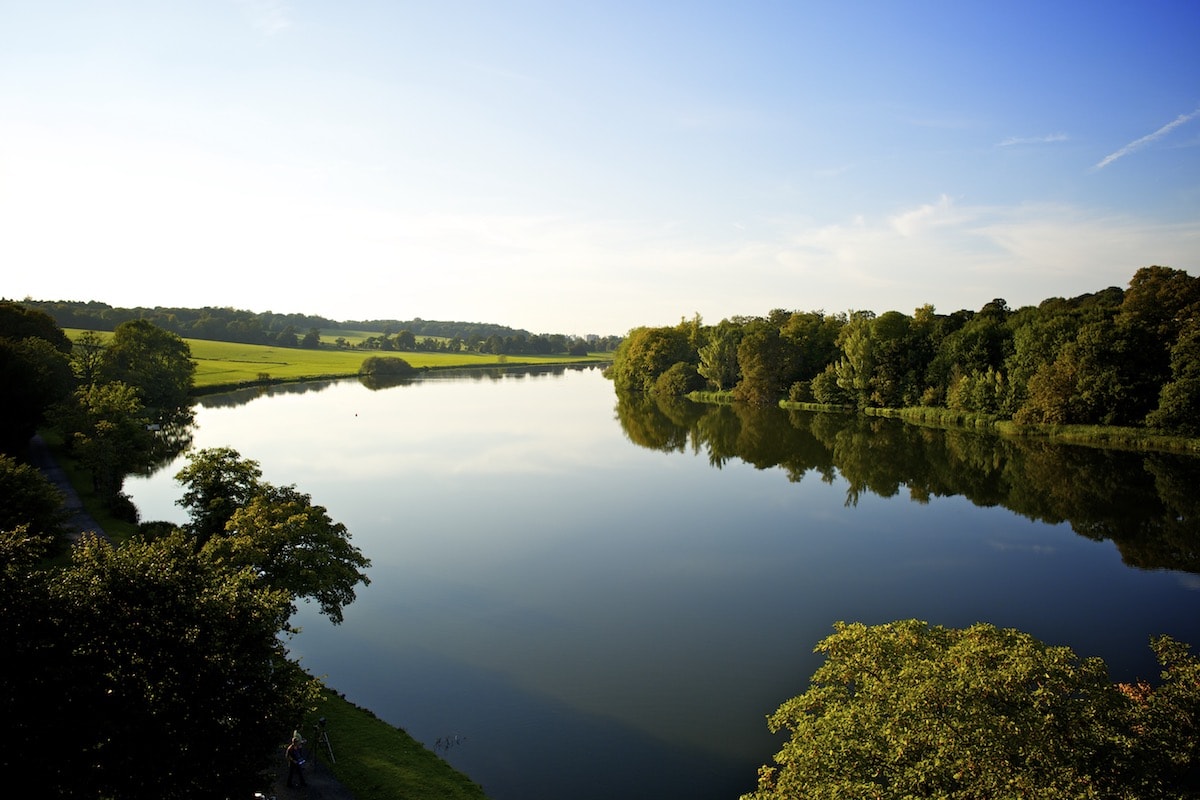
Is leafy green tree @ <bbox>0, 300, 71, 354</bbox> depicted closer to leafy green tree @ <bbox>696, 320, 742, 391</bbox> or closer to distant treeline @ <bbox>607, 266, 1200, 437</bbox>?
distant treeline @ <bbox>607, 266, 1200, 437</bbox>

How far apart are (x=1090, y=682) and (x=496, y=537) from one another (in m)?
24.6

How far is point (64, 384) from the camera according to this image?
49.0 m

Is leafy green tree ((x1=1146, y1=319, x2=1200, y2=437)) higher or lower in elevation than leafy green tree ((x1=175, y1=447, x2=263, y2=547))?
higher

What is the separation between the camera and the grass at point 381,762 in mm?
12969

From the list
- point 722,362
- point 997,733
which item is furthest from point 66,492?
point 722,362

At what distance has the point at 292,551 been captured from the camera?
57.8 feet

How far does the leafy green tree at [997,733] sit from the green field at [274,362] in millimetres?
96907

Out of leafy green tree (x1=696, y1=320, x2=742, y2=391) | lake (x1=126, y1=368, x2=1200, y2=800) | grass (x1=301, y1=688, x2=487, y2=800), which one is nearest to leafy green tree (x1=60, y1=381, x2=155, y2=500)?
lake (x1=126, y1=368, x2=1200, y2=800)

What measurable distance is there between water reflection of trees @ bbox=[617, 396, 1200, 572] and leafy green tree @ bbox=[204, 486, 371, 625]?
98.5 feet

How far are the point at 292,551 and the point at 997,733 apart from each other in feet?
52.2

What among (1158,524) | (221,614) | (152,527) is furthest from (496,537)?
(1158,524)

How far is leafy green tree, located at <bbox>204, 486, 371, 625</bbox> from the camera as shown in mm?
16906

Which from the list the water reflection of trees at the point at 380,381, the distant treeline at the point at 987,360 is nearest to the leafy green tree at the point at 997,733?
the distant treeline at the point at 987,360

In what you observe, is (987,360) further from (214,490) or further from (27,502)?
(27,502)
